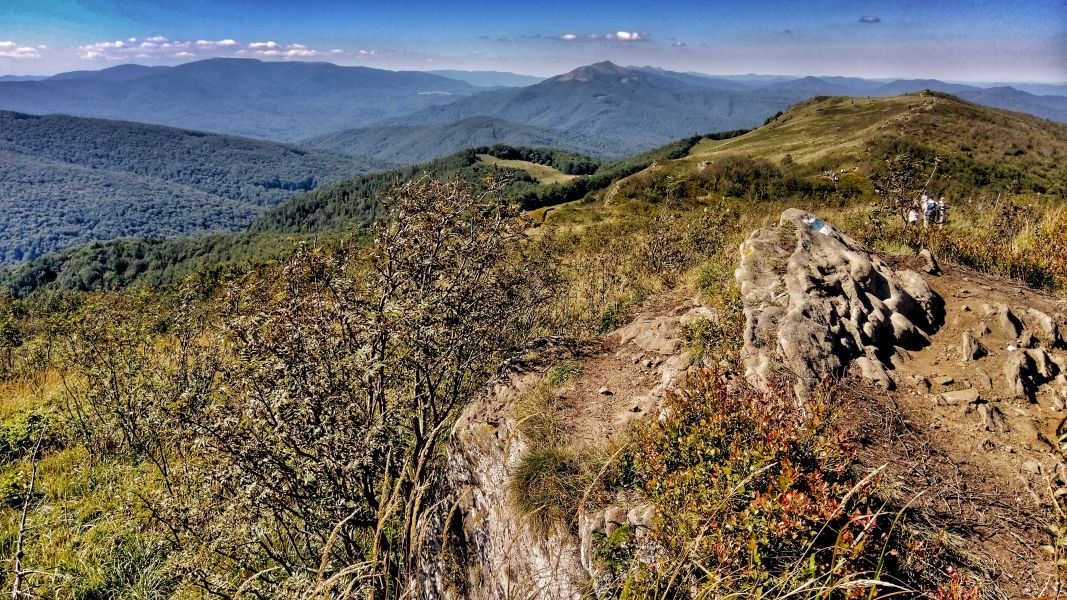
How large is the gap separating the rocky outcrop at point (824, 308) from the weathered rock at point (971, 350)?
41cm

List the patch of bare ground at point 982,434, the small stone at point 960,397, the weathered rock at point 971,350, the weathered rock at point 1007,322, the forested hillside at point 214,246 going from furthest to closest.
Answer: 1. the forested hillside at point 214,246
2. the weathered rock at point 1007,322
3. the weathered rock at point 971,350
4. the small stone at point 960,397
5. the patch of bare ground at point 982,434

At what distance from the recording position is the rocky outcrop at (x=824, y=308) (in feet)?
18.3

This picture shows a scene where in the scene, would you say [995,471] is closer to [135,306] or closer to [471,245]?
[471,245]

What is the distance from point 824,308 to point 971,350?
173cm

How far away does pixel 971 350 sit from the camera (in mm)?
5918

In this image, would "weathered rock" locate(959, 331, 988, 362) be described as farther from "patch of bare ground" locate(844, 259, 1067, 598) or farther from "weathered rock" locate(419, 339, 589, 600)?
"weathered rock" locate(419, 339, 589, 600)

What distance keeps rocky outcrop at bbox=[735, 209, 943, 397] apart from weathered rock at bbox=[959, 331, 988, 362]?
411 millimetres

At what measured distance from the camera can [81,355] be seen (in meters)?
7.86

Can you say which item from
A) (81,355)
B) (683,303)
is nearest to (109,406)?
(81,355)

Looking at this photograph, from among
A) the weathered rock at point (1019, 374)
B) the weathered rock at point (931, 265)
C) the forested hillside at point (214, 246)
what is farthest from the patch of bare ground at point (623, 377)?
the forested hillside at point (214, 246)

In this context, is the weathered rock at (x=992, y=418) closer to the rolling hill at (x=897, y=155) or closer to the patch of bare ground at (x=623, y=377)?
the patch of bare ground at (x=623, y=377)

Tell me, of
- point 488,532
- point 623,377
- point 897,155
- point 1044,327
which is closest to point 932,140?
point 897,155

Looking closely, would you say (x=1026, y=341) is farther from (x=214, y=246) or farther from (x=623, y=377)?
(x=214, y=246)

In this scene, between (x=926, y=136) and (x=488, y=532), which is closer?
(x=488, y=532)
